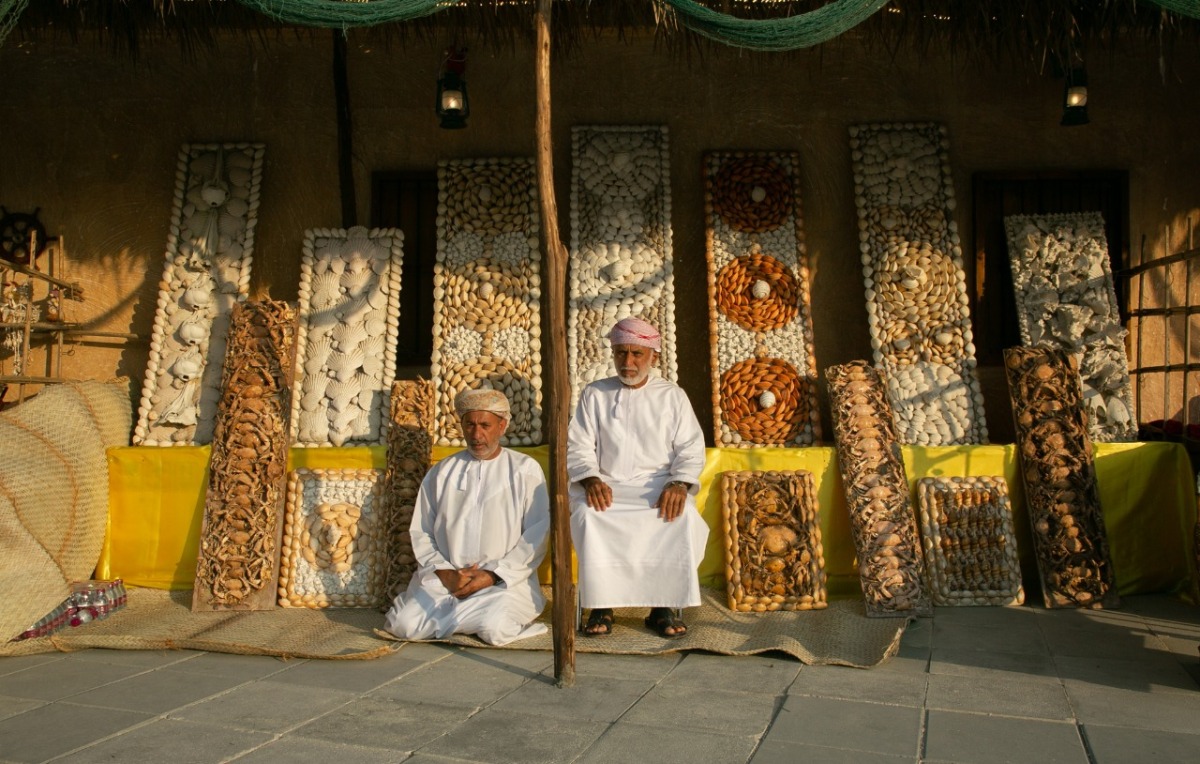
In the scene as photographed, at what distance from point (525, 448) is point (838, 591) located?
1.65m

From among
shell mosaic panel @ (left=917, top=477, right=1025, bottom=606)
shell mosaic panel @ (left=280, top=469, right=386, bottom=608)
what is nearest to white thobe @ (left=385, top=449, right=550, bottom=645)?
shell mosaic panel @ (left=280, top=469, right=386, bottom=608)

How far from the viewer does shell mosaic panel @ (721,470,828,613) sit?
4863 mm

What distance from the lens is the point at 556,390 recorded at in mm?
3805

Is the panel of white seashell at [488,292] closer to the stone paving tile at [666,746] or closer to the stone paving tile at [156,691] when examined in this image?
the stone paving tile at [156,691]

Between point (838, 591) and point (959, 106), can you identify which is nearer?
point (838, 591)

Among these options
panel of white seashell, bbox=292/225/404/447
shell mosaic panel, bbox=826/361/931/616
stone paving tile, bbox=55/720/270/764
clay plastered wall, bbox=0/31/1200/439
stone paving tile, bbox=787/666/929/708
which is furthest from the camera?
clay plastered wall, bbox=0/31/1200/439

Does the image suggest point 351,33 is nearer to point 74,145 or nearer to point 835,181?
point 74,145

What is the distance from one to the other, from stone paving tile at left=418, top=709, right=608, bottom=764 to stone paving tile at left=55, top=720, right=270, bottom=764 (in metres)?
0.53

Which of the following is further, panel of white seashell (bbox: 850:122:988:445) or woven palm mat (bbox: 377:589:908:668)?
panel of white seashell (bbox: 850:122:988:445)

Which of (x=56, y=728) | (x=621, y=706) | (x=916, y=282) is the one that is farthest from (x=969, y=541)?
(x=56, y=728)

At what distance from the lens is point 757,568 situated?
4902 mm

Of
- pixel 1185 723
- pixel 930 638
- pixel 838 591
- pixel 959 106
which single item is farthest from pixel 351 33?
pixel 1185 723

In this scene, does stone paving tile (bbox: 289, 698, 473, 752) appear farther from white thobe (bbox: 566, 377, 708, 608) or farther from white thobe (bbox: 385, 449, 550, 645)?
white thobe (bbox: 566, 377, 708, 608)

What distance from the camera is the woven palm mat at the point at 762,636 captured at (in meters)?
4.03
